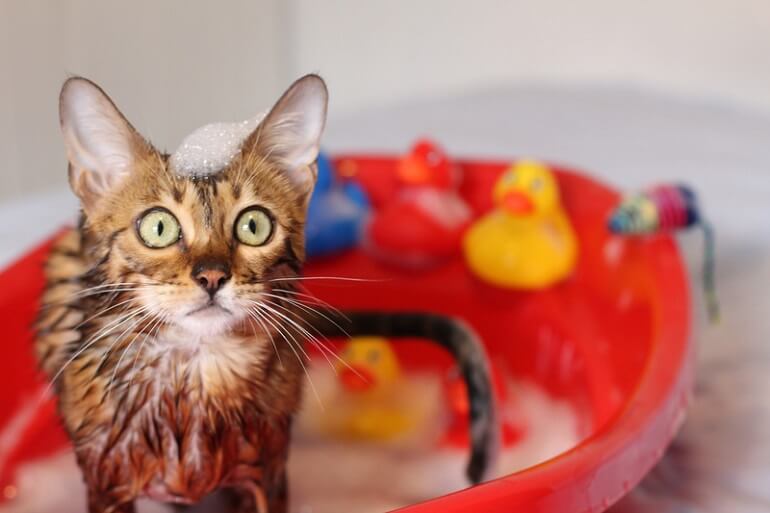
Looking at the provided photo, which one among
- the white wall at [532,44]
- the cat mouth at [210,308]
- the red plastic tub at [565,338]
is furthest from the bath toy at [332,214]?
the cat mouth at [210,308]

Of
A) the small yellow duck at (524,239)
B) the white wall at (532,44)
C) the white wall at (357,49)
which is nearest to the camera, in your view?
the small yellow duck at (524,239)

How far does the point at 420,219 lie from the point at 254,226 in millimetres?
529

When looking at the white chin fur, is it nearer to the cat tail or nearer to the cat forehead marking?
the cat forehead marking

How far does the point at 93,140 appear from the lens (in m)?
0.51

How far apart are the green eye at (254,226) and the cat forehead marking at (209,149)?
0.03 metres

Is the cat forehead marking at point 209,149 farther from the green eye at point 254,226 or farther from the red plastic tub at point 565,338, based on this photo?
the red plastic tub at point 565,338

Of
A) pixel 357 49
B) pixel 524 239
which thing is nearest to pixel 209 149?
pixel 524 239

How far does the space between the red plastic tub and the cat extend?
4.7 inches

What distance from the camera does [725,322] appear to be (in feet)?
3.38

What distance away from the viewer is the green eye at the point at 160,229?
499 mm

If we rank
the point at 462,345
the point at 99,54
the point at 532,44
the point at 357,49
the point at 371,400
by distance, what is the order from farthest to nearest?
the point at 532,44
the point at 357,49
the point at 99,54
the point at 371,400
the point at 462,345

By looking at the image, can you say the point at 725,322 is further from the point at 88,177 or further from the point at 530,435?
the point at 88,177

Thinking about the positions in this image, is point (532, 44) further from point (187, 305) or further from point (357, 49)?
point (187, 305)

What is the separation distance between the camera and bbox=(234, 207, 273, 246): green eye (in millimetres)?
509
